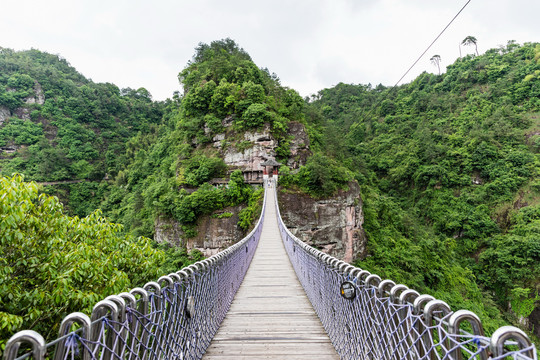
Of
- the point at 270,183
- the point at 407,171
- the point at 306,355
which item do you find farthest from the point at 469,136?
the point at 306,355

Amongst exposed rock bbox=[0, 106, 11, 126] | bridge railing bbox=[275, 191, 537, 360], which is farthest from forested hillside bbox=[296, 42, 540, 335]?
exposed rock bbox=[0, 106, 11, 126]

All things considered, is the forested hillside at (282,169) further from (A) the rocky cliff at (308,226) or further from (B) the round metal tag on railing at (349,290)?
(B) the round metal tag on railing at (349,290)

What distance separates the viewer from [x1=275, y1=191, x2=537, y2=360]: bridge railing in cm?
99

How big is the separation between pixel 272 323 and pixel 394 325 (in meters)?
1.83

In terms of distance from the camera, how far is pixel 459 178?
28.5 meters

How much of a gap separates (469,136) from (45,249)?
38.6 meters

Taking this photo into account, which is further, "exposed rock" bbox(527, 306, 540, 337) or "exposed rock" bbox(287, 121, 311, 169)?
"exposed rock" bbox(287, 121, 311, 169)

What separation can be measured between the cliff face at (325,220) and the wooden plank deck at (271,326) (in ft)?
31.6

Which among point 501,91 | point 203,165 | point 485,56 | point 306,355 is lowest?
point 306,355

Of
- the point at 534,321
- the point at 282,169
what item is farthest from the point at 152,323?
the point at 534,321

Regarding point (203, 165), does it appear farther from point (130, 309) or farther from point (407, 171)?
point (407, 171)

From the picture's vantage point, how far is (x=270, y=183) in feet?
55.4

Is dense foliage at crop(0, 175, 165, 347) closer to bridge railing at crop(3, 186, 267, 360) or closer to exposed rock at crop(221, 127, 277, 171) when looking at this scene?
bridge railing at crop(3, 186, 267, 360)

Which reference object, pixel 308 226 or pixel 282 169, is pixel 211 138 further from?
pixel 308 226
